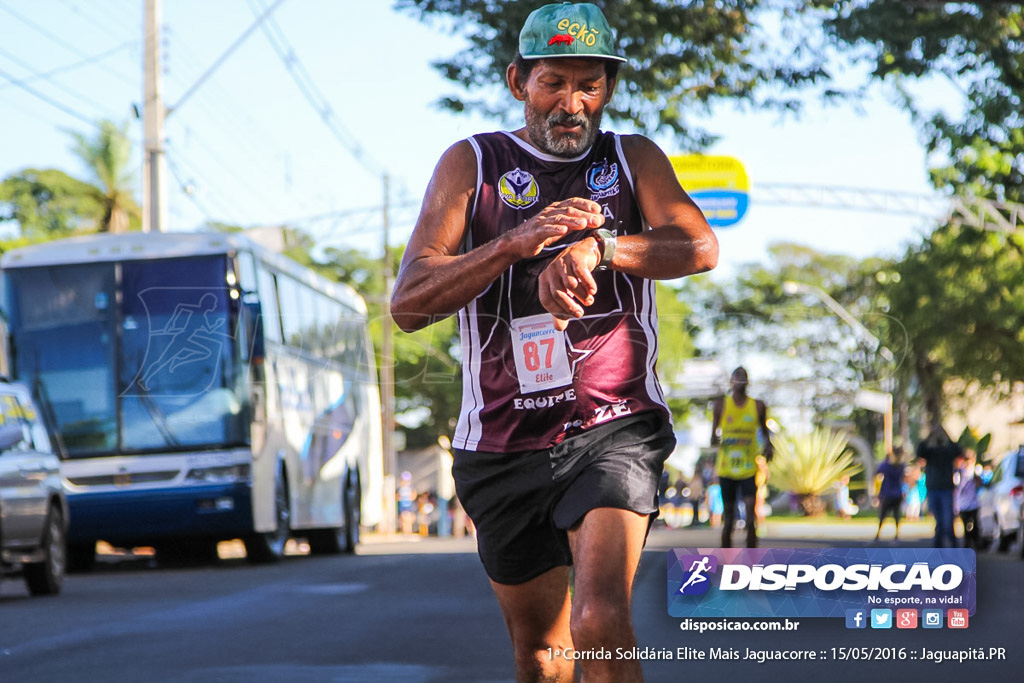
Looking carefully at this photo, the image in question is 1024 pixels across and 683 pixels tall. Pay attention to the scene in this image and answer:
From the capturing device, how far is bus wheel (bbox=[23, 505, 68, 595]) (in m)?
12.9

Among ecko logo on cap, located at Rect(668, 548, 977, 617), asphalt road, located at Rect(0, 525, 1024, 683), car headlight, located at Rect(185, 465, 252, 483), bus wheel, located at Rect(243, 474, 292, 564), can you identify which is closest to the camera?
ecko logo on cap, located at Rect(668, 548, 977, 617)

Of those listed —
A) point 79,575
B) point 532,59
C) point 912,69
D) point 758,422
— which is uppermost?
point 912,69

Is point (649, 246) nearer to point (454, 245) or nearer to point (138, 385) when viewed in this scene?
point (454, 245)

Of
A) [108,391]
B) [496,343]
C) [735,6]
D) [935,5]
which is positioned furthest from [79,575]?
[496,343]

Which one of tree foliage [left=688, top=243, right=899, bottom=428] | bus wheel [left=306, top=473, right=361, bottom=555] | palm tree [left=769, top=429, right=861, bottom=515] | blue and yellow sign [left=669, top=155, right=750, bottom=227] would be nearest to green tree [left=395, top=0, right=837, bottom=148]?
blue and yellow sign [left=669, top=155, right=750, bottom=227]

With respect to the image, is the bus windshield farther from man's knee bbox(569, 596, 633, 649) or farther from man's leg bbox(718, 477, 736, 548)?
man's knee bbox(569, 596, 633, 649)

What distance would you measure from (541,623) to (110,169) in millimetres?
46731

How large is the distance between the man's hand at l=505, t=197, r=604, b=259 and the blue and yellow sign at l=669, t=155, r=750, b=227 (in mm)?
13443

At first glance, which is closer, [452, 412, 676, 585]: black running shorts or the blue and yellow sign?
[452, 412, 676, 585]: black running shorts

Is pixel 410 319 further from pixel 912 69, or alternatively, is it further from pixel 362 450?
pixel 362 450

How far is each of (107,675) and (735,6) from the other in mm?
10416

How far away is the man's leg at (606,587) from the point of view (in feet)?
11.5

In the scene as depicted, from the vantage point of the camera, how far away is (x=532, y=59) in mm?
3865

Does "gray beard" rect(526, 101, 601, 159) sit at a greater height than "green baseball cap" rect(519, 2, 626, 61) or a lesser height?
lesser
